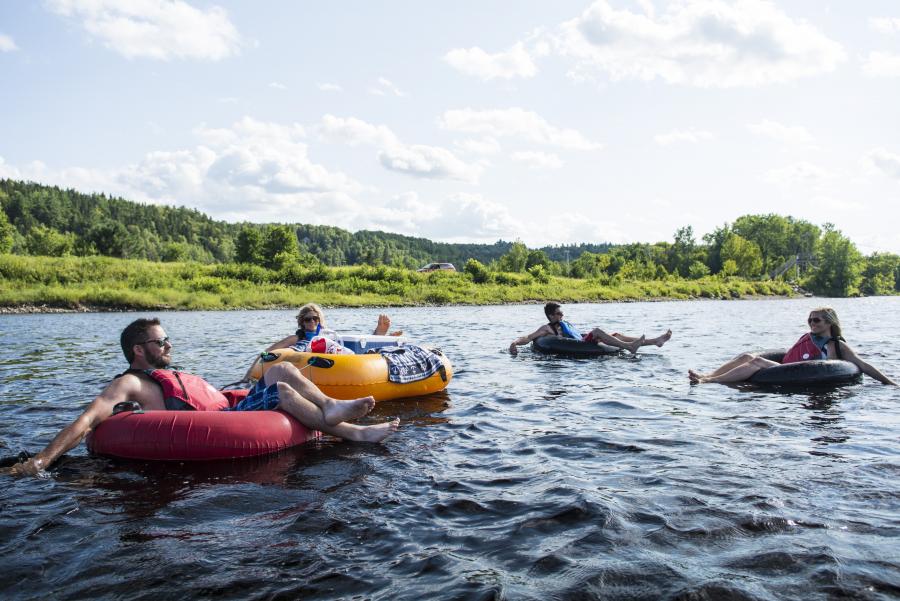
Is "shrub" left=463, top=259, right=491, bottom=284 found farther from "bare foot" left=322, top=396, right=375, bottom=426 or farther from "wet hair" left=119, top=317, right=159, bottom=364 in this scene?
"wet hair" left=119, top=317, right=159, bottom=364

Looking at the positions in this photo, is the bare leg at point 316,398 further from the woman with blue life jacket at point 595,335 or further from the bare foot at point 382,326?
the woman with blue life jacket at point 595,335

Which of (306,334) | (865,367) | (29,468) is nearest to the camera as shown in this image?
(29,468)

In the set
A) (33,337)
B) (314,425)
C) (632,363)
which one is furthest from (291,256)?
(314,425)

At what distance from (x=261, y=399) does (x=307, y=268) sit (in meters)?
50.9

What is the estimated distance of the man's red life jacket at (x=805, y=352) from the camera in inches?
363

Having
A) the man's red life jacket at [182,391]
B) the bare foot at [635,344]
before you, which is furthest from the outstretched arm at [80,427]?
the bare foot at [635,344]

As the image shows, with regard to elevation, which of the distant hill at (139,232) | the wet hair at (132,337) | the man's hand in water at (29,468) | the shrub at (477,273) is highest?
the distant hill at (139,232)

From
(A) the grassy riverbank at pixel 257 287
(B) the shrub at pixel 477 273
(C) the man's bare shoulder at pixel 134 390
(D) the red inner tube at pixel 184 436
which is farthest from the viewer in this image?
(B) the shrub at pixel 477 273

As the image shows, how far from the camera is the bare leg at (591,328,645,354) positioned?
12797 mm

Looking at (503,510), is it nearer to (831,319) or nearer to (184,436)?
(184,436)

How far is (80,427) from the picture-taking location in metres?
5.28

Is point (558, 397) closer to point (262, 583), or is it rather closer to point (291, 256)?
point (262, 583)

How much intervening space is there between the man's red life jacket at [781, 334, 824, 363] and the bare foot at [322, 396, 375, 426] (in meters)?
6.61

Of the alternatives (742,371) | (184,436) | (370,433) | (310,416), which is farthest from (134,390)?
(742,371)
